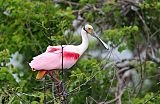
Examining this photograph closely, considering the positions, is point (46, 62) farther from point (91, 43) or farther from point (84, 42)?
point (91, 43)

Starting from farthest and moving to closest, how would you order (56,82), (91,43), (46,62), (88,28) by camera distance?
(91,43) → (88,28) → (46,62) → (56,82)

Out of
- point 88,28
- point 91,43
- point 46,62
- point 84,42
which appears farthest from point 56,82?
point 91,43

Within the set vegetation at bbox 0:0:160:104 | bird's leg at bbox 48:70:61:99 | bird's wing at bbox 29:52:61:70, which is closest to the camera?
bird's leg at bbox 48:70:61:99

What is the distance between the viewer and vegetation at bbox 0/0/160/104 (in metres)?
5.68

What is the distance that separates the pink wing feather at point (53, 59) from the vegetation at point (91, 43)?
1.50ft

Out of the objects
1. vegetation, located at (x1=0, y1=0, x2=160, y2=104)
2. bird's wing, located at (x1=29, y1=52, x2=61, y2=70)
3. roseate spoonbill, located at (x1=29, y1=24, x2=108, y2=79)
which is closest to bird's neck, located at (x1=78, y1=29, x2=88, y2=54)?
roseate spoonbill, located at (x1=29, y1=24, x2=108, y2=79)

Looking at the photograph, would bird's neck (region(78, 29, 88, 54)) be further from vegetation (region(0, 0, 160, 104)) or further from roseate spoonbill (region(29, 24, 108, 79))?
vegetation (region(0, 0, 160, 104))

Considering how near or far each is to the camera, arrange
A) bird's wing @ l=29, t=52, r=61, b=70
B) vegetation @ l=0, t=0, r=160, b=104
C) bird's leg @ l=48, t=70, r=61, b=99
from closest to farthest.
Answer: bird's leg @ l=48, t=70, r=61, b=99
bird's wing @ l=29, t=52, r=61, b=70
vegetation @ l=0, t=0, r=160, b=104

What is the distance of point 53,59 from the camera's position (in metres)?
4.58

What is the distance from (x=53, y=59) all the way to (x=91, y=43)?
7.61ft

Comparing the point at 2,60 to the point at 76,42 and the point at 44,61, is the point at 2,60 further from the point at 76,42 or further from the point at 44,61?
the point at 44,61

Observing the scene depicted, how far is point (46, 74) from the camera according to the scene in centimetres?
473

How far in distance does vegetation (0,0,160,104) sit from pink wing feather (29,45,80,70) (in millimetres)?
459

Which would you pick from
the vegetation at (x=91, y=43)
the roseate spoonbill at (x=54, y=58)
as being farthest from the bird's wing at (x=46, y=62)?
the vegetation at (x=91, y=43)
